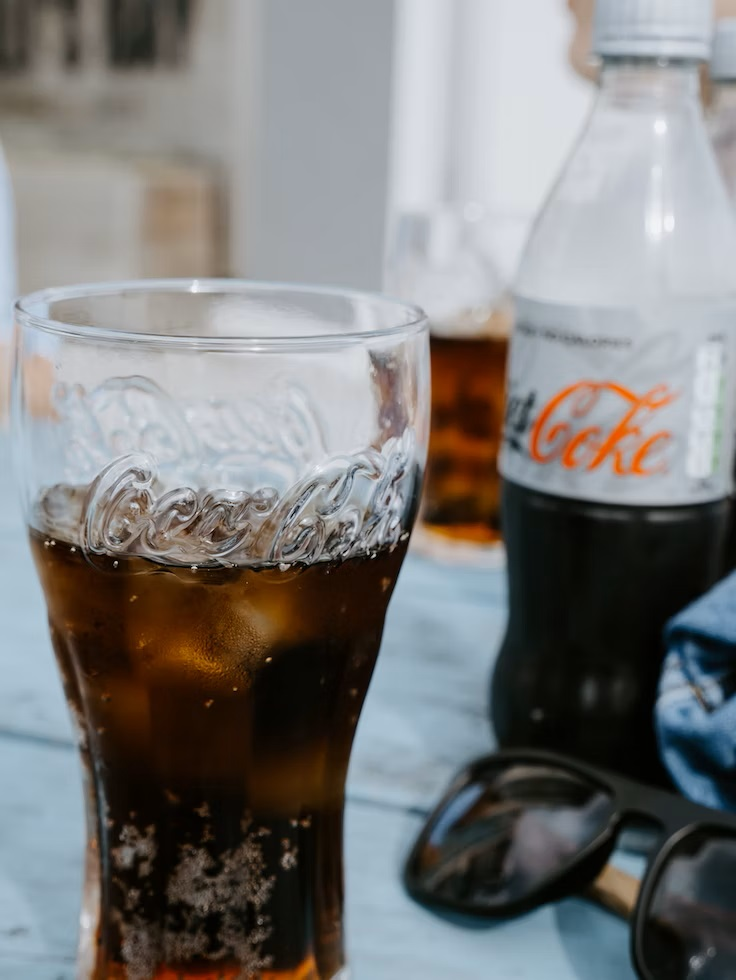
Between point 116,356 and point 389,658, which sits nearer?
point 116,356

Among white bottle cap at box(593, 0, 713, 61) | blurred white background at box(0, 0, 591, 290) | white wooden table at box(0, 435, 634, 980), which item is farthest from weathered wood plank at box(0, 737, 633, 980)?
blurred white background at box(0, 0, 591, 290)

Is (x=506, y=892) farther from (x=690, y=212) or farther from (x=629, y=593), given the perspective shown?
(x=690, y=212)

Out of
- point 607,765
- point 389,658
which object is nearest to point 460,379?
point 389,658

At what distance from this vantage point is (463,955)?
41 centimetres

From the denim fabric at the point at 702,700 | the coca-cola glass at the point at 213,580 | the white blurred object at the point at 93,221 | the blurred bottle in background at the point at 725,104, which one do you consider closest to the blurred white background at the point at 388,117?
the blurred bottle in background at the point at 725,104

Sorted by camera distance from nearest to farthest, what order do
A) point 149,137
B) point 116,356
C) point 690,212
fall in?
point 116,356 → point 690,212 → point 149,137

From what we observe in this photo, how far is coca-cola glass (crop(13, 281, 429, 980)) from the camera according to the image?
1.06 feet

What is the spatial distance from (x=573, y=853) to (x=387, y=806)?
0.10m

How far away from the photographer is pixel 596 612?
1.77 feet

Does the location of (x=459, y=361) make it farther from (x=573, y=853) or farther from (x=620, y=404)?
(x=573, y=853)

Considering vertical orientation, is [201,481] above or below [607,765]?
above

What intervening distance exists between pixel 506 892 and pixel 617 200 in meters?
0.32

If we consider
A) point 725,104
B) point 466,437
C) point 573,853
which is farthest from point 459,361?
point 573,853

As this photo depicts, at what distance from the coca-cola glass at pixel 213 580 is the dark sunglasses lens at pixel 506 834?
0.25 ft
